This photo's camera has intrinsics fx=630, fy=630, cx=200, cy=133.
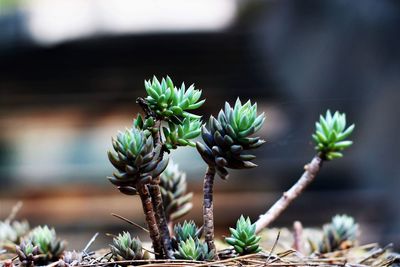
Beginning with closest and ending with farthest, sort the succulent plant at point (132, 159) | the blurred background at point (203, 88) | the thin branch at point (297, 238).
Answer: the succulent plant at point (132, 159) → the thin branch at point (297, 238) → the blurred background at point (203, 88)

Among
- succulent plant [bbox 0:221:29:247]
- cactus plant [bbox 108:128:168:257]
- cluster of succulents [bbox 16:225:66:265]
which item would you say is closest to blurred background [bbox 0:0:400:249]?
succulent plant [bbox 0:221:29:247]

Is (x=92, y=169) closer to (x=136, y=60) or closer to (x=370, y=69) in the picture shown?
(x=136, y=60)

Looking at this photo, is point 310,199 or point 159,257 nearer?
point 159,257

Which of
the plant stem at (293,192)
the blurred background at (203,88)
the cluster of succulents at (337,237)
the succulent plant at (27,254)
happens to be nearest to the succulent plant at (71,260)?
the succulent plant at (27,254)

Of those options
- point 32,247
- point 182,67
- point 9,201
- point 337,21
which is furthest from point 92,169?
point 32,247

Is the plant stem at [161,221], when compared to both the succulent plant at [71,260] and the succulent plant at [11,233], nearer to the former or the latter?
the succulent plant at [71,260]

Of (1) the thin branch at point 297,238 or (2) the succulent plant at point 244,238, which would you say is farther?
(1) the thin branch at point 297,238

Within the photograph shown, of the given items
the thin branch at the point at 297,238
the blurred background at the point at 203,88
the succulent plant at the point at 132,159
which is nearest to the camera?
the succulent plant at the point at 132,159
